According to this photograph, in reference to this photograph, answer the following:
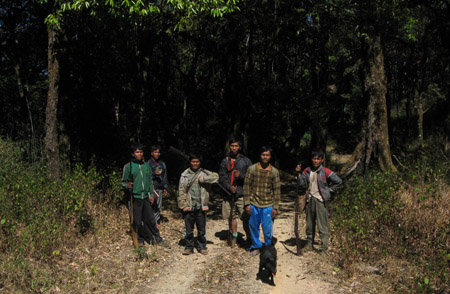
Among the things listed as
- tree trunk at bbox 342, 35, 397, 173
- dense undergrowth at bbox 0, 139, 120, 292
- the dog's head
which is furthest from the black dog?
tree trunk at bbox 342, 35, 397, 173

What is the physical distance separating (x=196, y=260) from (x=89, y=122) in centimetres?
1434

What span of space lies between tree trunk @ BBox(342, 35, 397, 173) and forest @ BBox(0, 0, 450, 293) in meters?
0.03

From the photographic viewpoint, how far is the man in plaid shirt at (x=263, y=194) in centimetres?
750

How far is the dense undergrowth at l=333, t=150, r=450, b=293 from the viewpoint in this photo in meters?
6.24

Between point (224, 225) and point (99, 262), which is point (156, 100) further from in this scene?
point (99, 262)

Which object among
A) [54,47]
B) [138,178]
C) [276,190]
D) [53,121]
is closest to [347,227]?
[276,190]

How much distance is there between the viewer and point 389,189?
8.26 meters

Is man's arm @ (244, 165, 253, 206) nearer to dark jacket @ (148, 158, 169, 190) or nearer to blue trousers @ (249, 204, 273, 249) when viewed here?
blue trousers @ (249, 204, 273, 249)

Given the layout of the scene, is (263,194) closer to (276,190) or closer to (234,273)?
(276,190)

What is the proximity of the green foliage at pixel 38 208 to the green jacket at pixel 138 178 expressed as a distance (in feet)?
3.54

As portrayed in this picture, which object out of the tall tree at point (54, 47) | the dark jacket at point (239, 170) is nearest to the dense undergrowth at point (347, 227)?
the tall tree at point (54, 47)

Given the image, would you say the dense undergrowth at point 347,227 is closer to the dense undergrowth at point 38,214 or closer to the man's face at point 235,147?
the dense undergrowth at point 38,214

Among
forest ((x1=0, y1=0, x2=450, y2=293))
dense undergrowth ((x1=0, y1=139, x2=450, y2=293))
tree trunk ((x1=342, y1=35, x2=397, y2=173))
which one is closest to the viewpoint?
dense undergrowth ((x1=0, y1=139, x2=450, y2=293))

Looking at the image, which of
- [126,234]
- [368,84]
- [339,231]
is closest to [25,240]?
[126,234]
